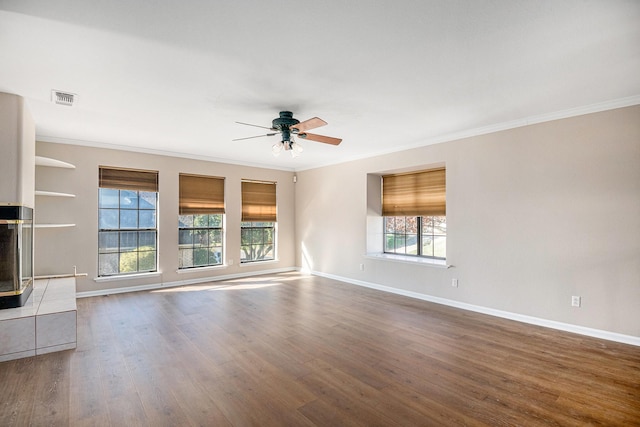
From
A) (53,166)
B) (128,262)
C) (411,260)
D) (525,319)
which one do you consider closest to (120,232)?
(128,262)

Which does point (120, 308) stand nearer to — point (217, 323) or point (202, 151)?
point (217, 323)

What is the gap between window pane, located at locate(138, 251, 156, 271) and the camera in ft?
19.0

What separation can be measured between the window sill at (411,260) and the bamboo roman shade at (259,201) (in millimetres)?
2699

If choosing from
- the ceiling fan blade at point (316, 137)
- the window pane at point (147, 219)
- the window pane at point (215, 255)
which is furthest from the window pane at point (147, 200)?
the ceiling fan blade at point (316, 137)

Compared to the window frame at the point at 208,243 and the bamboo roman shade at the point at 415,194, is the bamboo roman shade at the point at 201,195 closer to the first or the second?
the window frame at the point at 208,243

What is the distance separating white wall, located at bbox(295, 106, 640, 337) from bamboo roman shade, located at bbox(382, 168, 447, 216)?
32 cm

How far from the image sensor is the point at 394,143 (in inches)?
206

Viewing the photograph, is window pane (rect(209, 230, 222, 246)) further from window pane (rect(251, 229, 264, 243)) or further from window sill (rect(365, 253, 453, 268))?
window sill (rect(365, 253, 453, 268))

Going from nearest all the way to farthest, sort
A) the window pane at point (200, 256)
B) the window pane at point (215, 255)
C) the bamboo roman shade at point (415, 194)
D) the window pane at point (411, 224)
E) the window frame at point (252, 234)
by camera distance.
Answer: the bamboo roman shade at point (415, 194), the window pane at point (411, 224), the window pane at point (200, 256), the window pane at point (215, 255), the window frame at point (252, 234)

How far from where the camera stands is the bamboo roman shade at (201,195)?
6.19m

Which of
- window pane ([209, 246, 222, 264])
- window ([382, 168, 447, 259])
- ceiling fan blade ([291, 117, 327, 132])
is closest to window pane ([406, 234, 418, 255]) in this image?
window ([382, 168, 447, 259])

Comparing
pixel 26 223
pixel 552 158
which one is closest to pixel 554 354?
pixel 552 158

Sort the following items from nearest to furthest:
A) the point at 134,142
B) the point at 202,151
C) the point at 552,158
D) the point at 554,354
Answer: the point at 554,354, the point at 552,158, the point at 134,142, the point at 202,151

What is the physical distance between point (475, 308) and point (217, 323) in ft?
11.8
